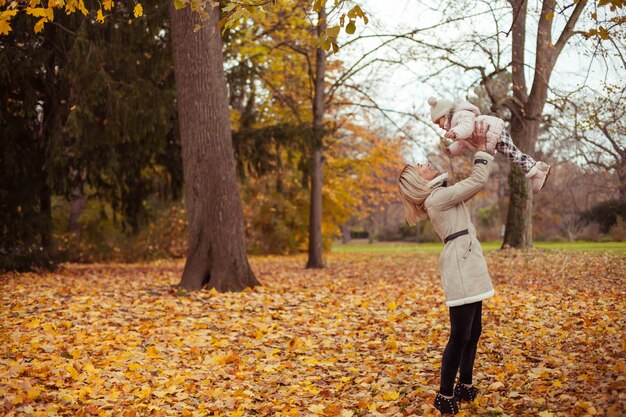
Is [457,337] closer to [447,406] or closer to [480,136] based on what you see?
[447,406]

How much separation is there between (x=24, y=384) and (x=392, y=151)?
16676 millimetres

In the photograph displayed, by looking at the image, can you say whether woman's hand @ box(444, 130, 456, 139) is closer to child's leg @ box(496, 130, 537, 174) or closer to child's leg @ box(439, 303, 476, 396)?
child's leg @ box(496, 130, 537, 174)

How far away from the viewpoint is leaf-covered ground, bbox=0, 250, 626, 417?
188 inches

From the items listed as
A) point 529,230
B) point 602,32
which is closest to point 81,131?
point 602,32

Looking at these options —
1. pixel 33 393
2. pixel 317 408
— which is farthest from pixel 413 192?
pixel 33 393

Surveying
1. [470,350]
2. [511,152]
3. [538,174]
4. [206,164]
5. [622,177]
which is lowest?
[470,350]

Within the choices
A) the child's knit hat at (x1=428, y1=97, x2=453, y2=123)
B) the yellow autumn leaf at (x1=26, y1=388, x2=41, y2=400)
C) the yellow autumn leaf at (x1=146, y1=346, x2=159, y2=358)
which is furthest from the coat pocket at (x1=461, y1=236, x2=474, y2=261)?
the yellow autumn leaf at (x1=146, y1=346, x2=159, y2=358)

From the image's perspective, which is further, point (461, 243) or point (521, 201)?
point (521, 201)

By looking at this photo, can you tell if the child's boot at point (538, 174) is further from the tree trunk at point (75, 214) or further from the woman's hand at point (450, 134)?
the tree trunk at point (75, 214)

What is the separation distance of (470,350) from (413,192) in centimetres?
120

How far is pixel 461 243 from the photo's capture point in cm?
420

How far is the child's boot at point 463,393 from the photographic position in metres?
4.55

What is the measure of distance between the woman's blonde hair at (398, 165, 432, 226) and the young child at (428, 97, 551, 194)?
27 cm

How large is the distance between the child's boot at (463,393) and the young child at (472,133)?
149 cm
